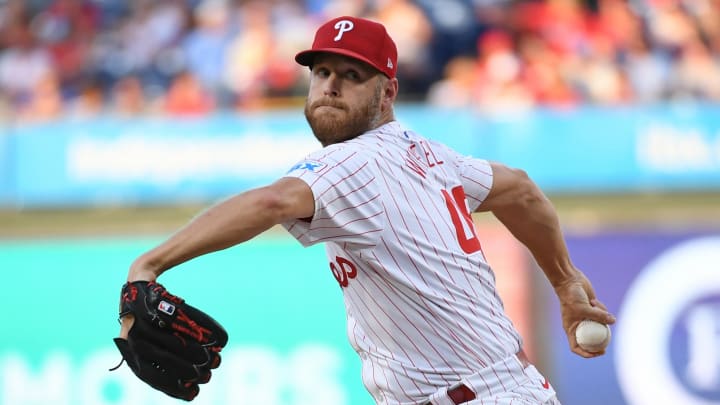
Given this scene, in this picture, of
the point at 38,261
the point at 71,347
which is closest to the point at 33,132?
the point at 38,261

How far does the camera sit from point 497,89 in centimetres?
1019

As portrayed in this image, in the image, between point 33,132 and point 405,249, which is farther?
point 33,132

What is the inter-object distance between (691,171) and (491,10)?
2381 millimetres

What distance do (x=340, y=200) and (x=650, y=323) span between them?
609 cm

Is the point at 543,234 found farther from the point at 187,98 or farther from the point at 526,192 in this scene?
the point at 187,98

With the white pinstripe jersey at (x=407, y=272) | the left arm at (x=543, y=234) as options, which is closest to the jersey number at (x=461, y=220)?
the white pinstripe jersey at (x=407, y=272)

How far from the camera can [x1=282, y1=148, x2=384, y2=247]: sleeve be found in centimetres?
371

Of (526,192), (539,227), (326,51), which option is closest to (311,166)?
(326,51)

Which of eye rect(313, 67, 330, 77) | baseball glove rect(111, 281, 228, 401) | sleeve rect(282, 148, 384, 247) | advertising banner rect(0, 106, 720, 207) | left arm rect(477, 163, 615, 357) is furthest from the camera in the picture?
advertising banner rect(0, 106, 720, 207)

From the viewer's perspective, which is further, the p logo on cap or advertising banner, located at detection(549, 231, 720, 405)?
advertising banner, located at detection(549, 231, 720, 405)

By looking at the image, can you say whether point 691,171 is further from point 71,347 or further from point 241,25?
point 71,347

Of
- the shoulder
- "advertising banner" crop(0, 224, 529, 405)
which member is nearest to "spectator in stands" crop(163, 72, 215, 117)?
"advertising banner" crop(0, 224, 529, 405)

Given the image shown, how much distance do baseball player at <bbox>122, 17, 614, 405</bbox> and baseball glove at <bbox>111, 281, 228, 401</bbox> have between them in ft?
1.55

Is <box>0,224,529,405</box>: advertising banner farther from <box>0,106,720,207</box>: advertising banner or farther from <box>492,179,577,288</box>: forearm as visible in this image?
<box>492,179,577,288</box>: forearm
